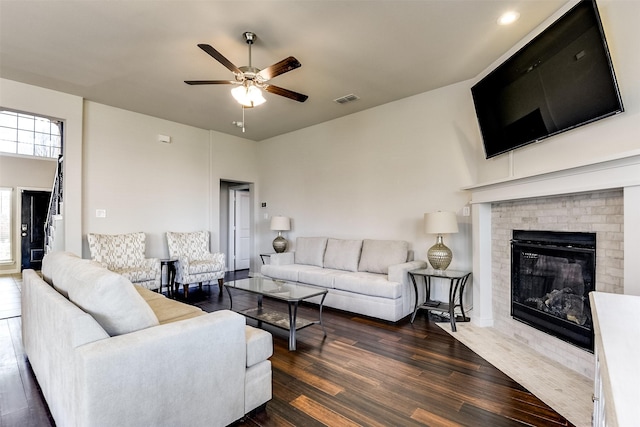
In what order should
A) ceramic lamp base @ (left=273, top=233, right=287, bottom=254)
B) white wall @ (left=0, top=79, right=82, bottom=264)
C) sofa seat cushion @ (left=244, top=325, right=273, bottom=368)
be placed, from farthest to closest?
1. ceramic lamp base @ (left=273, top=233, right=287, bottom=254)
2. white wall @ (left=0, top=79, right=82, bottom=264)
3. sofa seat cushion @ (left=244, top=325, right=273, bottom=368)

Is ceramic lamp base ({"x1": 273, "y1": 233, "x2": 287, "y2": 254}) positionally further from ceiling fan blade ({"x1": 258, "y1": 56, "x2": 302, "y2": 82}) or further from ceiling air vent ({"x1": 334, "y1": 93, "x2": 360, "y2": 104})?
ceiling fan blade ({"x1": 258, "y1": 56, "x2": 302, "y2": 82})

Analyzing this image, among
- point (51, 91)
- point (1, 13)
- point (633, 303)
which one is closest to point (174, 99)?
point (51, 91)

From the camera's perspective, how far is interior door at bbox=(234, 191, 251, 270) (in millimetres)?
7156

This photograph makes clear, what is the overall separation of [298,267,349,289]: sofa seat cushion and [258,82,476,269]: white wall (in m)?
0.87

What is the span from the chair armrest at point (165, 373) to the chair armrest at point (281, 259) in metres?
3.25

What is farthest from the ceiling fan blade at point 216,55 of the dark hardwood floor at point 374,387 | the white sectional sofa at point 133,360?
the dark hardwood floor at point 374,387

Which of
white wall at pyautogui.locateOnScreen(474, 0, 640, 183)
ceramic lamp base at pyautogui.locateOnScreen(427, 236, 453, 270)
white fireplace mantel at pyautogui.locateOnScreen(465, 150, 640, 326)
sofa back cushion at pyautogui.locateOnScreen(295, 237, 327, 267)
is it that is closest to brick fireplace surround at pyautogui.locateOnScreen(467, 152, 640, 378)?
white fireplace mantel at pyautogui.locateOnScreen(465, 150, 640, 326)

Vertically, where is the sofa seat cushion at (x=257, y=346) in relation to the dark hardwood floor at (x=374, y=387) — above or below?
above

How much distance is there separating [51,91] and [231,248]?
13.7 ft

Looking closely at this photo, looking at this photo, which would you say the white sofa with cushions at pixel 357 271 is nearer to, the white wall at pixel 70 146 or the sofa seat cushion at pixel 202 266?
the sofa seat cushion at pixel 202 266

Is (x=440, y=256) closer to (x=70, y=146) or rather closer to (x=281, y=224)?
(x=281, y=224)

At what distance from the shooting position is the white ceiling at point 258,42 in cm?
249

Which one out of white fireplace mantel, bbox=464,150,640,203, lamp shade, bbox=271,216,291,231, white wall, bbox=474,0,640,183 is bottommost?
lamp shade, bbox=271,216,291,231

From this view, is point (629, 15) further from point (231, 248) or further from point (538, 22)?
point (231, 248)
